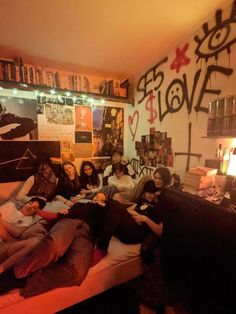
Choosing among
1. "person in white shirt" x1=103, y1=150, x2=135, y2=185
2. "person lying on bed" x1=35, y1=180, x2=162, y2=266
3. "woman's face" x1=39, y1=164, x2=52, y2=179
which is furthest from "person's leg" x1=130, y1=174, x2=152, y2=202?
"woman's face" x1=39, y1=164, x2=52, y2=179

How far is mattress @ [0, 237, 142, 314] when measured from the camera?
1.00 m

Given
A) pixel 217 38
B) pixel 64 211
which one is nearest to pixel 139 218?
pixel 64 211

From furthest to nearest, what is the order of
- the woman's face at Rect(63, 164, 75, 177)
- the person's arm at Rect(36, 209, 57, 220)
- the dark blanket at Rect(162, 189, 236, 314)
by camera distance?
the woman's face at Rect(63, 164, 75, 177) → the person's arm at Rect(36, 209, 57, 220) → the dark blanket at Rect(162, 189, 236, 314)

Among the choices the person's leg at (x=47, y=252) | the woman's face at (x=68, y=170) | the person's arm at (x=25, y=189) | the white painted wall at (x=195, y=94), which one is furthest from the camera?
the woman's face at (x=68, y=170)

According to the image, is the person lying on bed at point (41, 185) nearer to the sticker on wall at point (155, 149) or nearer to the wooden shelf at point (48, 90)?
the wooden shelf at point (48, 90)

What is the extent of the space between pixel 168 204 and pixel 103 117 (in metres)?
1.83

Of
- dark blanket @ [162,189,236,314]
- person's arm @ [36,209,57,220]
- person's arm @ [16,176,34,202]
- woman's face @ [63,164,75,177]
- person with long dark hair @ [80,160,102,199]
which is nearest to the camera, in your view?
dark blanket @ [162,189,236,314]

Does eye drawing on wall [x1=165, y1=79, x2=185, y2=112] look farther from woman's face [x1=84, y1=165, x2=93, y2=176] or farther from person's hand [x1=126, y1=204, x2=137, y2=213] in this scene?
woman's face [x1=84, y1=165, x2=93, y2=176]

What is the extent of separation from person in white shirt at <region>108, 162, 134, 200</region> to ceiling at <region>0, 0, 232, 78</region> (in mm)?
1303

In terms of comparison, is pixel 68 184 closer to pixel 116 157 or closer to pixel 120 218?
pixel 116 157

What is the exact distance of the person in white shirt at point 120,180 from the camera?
7.16 ft

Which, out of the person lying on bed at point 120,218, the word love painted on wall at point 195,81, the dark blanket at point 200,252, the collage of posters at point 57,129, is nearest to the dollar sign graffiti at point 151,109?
the word love painted on wall at point 195,81

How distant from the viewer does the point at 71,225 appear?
129cm

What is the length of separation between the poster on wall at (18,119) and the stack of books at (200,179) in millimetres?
1856
